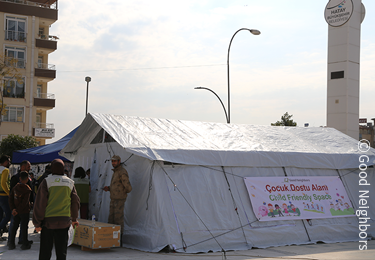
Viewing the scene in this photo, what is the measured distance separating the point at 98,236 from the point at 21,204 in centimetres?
178

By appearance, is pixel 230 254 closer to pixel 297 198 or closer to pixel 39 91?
pixel 297 198

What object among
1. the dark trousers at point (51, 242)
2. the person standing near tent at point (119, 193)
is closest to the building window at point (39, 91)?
the person standing near tent at point (119, 193)

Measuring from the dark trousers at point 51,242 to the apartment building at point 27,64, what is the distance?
3404cm

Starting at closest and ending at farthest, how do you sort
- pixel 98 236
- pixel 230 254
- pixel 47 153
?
1. pixel 98 236
2. pixel 230 254
3. pixel 47 153

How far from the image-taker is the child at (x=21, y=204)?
861 centimetres

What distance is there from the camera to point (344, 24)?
890 inches

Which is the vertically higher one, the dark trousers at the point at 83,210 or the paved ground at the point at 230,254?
the dark trousers at the point at 83,210

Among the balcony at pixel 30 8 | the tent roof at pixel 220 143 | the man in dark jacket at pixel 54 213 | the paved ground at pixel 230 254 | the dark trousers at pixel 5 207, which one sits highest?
the balcony at pixel 30 8

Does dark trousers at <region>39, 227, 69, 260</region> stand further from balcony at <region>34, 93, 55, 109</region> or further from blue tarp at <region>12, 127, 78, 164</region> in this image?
balcony at <region>34, 93, 55, 109</region>

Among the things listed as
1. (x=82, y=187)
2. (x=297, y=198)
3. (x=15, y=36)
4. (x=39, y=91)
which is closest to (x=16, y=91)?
(x=39, y=91)

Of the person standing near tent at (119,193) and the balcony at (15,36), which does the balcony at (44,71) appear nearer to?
the balcony at (15,36)

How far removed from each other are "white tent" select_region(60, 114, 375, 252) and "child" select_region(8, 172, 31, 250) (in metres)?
2.16

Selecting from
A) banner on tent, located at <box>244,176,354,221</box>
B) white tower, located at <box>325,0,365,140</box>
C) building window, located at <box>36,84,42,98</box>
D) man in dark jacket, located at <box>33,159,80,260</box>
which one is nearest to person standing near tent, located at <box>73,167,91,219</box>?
banner on tent, located at <box>244,176,354,221</box>

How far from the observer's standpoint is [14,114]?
125 ft
